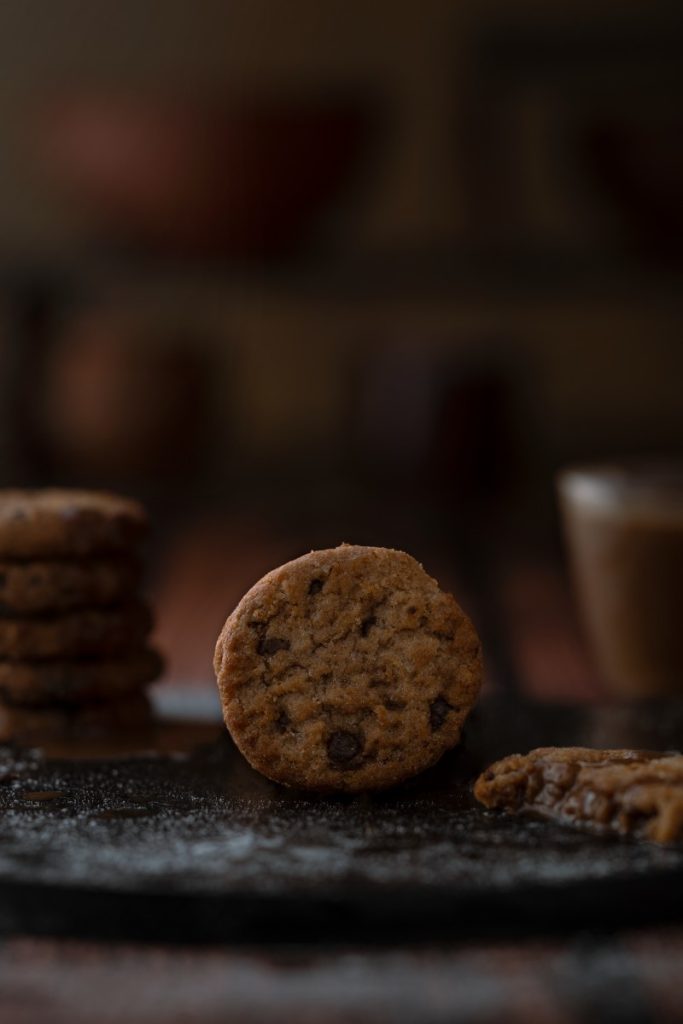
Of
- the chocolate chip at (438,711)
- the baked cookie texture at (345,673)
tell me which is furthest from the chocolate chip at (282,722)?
the chocolate chip at (438,711)

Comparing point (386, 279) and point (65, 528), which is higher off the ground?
point (386, 279)

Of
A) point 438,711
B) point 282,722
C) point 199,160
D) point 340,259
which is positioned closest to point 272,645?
point 282,722

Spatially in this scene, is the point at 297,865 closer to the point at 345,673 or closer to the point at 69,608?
the point at 345,673

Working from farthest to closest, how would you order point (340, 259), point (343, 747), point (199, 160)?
1. point (340, 259)
2. point (199, 160)
3. point (343, 747)

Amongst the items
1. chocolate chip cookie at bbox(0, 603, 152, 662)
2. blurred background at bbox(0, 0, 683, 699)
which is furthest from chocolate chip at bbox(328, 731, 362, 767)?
blurred background at bbox(0, 0, 683, 699)

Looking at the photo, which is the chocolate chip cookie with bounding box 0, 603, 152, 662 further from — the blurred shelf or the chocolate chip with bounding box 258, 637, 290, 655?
the blurred shelf

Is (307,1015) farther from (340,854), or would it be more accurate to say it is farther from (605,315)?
(605,315)

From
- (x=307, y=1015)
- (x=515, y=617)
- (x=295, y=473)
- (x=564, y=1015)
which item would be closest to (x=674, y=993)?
(x=564, y=1015)

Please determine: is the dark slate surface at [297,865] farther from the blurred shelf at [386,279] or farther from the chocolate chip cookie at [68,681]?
the blurred shelf at [386,279]
